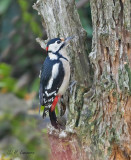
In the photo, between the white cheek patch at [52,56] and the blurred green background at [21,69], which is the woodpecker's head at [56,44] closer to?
the white cheek patch at [52,56]

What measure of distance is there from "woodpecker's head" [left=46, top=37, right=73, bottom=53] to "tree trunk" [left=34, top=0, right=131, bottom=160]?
78 mm

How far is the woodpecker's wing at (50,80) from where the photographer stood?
372cm

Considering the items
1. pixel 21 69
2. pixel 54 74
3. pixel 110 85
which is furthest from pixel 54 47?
pixel 21 69

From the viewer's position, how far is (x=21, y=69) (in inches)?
336

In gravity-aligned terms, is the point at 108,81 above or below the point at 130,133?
above

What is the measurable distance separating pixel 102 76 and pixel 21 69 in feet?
18.2

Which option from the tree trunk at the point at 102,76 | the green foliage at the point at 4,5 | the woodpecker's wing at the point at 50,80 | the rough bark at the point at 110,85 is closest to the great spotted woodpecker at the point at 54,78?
the woodpecker's wing at the point at 50,80

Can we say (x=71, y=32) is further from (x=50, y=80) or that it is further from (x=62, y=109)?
(x=62, y=109)

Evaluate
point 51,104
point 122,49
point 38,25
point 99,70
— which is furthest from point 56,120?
point 38,25

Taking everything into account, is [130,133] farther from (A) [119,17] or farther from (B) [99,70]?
(A) [119,17]

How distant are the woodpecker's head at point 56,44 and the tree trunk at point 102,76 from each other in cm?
8

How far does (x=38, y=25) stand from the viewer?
7371 millimetres

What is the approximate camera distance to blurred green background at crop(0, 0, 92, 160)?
576 centimetres

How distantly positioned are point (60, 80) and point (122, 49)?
39.8 inches
